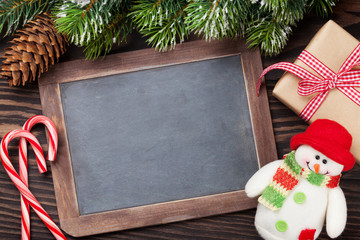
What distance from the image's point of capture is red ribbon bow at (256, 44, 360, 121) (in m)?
0.92

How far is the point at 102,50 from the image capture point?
1.05 metres

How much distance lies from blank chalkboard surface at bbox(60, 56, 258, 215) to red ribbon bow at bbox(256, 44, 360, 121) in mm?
161

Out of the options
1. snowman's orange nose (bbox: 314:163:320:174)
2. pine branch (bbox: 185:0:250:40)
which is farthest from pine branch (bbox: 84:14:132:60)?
snowman's orange nose (bbox: 314:163:320:174)

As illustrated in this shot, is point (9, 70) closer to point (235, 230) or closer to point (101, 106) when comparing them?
point (101, 106)

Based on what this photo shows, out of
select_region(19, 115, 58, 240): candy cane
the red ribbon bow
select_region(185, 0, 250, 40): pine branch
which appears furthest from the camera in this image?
select_region(19, 115, 58, 240): candy cane

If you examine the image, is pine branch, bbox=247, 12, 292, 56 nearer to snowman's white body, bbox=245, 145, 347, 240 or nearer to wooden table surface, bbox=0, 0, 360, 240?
wooden table surface, bbox=0, 0, 360, 240

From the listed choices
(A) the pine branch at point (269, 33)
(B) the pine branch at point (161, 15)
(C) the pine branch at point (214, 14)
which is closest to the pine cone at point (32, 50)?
(B) the pine branch at point (161, 15)

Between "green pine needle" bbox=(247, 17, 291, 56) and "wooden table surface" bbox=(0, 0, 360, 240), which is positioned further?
"wooden table surface" bbox=(0, 0, 360, 240)

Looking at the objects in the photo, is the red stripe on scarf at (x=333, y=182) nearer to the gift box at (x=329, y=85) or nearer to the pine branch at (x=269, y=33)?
the gift box at (x=329, y=85)

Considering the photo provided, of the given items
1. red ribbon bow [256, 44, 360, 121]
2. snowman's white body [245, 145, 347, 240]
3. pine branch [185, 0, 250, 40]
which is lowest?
snowman's white body [245, 145, 347, 240]

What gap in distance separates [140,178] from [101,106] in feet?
0.78

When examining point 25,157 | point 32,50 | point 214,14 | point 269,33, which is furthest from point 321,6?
point 25,157

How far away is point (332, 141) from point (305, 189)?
5.7 inches

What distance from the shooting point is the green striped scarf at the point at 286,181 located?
0.88 metres
